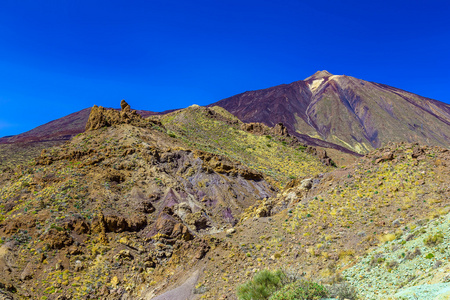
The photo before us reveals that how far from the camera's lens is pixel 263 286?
9.12 meters

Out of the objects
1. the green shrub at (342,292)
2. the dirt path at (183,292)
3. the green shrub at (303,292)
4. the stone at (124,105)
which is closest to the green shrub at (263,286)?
the green shrub at (303,292)

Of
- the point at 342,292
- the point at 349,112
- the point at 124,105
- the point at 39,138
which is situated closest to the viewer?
the point at 342,292

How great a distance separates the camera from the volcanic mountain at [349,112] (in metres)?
125

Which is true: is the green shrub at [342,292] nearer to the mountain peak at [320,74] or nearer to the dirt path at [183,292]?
the dirt path at [183,292]

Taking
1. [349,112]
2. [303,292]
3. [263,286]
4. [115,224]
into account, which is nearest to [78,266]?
[115,224]

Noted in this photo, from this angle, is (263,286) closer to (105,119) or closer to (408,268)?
(408,268)

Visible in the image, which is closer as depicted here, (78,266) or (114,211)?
(78,266)

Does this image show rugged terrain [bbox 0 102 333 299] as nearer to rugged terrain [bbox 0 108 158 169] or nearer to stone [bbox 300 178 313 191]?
stone [bbox 300 178 313 191]

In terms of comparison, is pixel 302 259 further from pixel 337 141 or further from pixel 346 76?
pixel 346 76

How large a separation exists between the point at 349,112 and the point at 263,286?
476ft

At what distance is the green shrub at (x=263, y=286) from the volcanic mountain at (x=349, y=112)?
107216 mm

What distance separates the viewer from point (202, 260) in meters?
13.1

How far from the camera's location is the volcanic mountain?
124688mm

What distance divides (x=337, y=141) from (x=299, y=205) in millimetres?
113064
